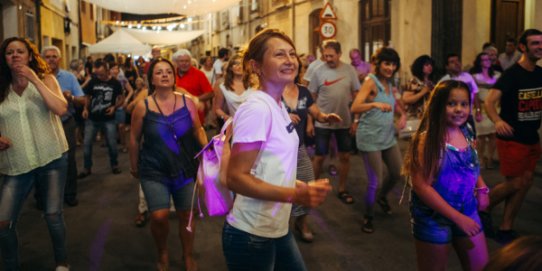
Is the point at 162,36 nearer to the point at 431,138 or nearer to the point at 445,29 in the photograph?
the point at 445,29

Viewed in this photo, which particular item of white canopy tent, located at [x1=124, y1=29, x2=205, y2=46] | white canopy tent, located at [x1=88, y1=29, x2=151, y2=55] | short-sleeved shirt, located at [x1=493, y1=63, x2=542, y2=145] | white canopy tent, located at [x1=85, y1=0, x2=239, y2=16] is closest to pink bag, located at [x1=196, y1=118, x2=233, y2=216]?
short-sleeved shirt, located at [x1=493, y1=63, x2=542, y2=145]

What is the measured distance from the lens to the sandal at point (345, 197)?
673 cm

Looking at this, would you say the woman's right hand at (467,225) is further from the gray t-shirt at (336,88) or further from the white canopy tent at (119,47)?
the white canopy tent at (119,47)

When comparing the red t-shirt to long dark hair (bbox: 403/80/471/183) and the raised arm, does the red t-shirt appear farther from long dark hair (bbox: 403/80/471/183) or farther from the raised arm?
long dark hair (bbox: 403/80/471/183)

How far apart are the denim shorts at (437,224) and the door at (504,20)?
11.9 meters

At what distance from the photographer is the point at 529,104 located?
5.05 m

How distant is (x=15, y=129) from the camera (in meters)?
4.04

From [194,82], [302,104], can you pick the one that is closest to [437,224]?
[302,104]

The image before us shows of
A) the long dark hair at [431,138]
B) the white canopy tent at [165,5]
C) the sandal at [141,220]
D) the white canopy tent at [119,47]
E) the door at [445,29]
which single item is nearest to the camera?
the long dark hair at [431,138]

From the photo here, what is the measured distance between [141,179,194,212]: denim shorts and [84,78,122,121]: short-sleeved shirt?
16.8 ft


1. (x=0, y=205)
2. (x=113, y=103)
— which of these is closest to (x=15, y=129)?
(x=0, y=205)

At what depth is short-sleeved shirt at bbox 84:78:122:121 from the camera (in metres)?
9.04

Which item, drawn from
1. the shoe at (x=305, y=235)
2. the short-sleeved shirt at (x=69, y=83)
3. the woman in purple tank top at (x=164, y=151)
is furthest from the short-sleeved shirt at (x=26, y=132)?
the shoe at (x=305, y=235)

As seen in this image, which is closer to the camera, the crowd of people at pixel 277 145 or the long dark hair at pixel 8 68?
the crowd of people at pixel 277 145
